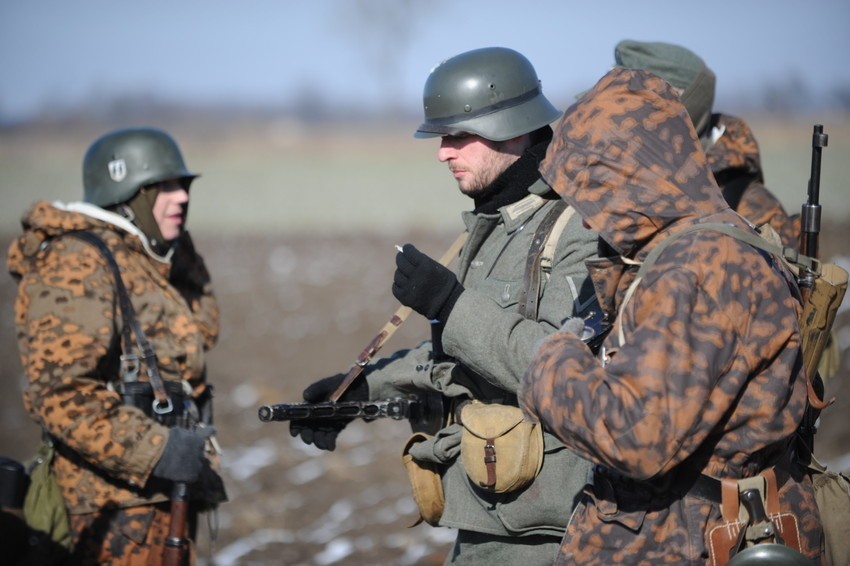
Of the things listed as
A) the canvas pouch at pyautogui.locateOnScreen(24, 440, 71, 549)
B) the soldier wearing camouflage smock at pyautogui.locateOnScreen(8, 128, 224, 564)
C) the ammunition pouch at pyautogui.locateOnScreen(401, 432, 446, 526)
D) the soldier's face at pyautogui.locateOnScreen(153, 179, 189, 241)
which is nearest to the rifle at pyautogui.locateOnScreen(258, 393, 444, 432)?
the ammunition pouch at pyautogui.locateOnScreen(401, 432, 446, 526)

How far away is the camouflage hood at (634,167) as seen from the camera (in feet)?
10.1

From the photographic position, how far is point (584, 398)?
2863mm

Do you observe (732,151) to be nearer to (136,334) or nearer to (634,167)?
(634,167)

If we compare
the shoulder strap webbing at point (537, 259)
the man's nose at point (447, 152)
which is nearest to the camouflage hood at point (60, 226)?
the man's nose at point (447, 152)

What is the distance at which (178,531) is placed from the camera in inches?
192

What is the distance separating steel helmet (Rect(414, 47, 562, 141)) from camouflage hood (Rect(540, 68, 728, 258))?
0.92 meters

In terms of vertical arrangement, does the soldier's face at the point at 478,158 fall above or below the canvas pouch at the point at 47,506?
above

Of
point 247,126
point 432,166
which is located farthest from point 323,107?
point 432,166

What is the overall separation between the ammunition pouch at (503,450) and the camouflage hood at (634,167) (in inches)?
34.7

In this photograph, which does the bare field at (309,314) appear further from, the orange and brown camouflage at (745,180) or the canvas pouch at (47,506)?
the orange and brown camouflage at (745,180)

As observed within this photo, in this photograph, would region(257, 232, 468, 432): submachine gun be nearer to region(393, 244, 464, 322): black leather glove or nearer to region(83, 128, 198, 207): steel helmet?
region(393, 244, 464, 322): black leather glove

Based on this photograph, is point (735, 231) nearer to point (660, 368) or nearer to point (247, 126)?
point (660, 368)

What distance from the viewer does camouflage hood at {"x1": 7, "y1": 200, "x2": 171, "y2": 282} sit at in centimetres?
508

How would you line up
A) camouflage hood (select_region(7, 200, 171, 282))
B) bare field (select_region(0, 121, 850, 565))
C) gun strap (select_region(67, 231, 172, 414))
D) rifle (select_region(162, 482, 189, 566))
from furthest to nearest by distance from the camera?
bare field (select_region(0, 121, 850, 565)) → camouflage hood (select_region(7, 200, 171, 282)) → gun strap (select_region(67, 231, 172, 414)) → rifle (select_region(162, 482, 189, 566))
